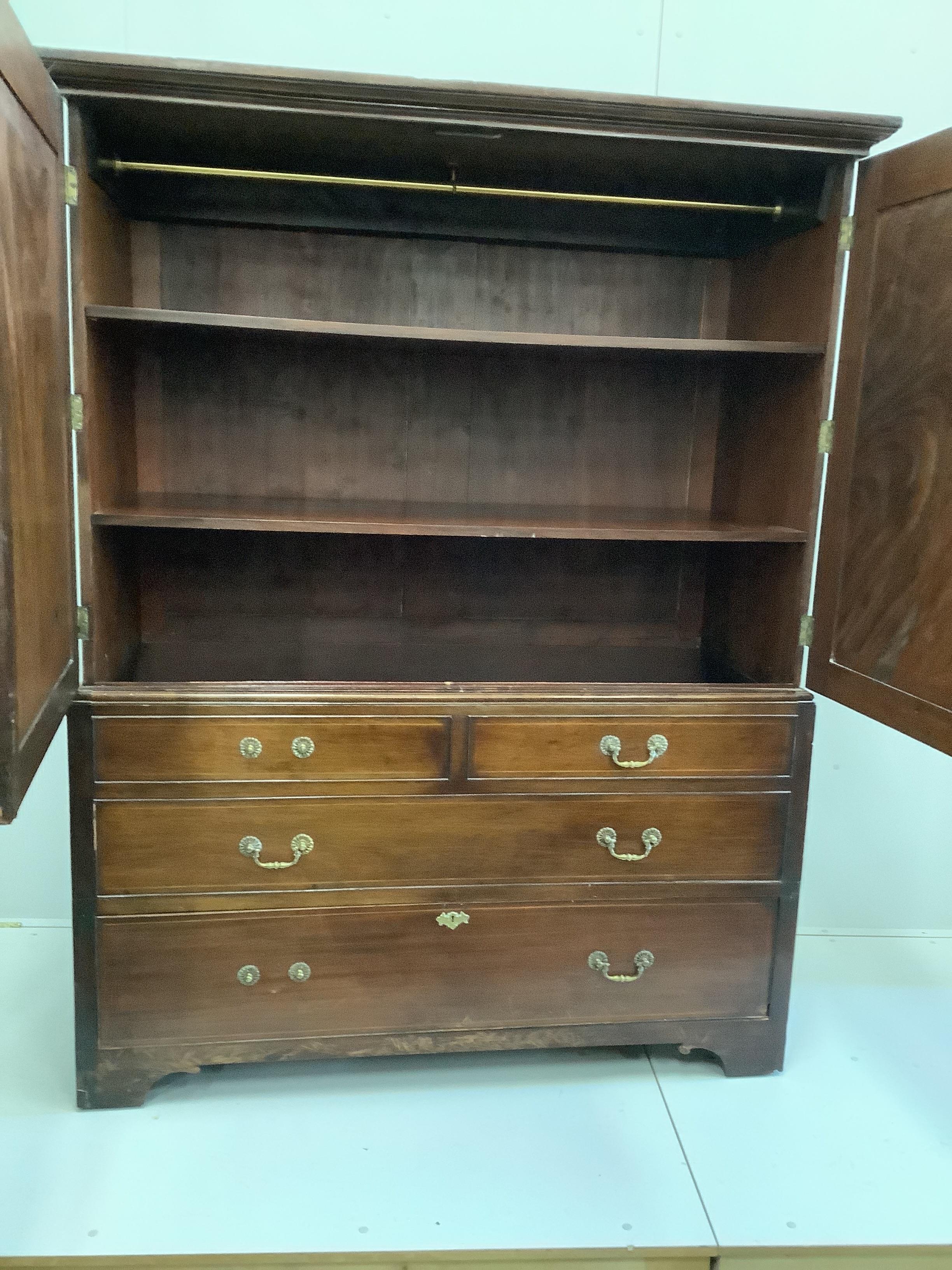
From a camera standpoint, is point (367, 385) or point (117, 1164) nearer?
point (117, 1164)

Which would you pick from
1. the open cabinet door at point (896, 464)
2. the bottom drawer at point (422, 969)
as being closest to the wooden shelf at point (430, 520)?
the open cabinet door at point (896, 464)

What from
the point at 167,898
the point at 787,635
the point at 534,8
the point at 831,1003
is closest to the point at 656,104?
the point at 534,8

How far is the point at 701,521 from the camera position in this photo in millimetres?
1841

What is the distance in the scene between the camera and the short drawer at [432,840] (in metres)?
1.55

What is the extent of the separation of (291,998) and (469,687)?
650 mm

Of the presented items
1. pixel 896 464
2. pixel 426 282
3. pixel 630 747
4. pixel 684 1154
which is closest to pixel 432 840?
pixel 630 747

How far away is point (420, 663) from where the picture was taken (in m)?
1.93

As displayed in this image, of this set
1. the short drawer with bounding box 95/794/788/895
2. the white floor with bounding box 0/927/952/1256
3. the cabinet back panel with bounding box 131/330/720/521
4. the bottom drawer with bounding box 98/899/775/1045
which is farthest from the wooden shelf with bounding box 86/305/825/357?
the white floor with bounding box 0/927/952/1256

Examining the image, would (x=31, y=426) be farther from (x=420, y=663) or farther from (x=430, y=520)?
(x=420, y=663)

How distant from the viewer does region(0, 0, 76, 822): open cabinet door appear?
1.03m

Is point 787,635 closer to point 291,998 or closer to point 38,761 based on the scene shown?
point 291,998

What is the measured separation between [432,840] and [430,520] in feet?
1.90

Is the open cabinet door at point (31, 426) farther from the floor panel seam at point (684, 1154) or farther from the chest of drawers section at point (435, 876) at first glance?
the floor panel seam at point (684, 1154)

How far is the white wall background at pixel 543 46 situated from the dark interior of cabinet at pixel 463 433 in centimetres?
39
